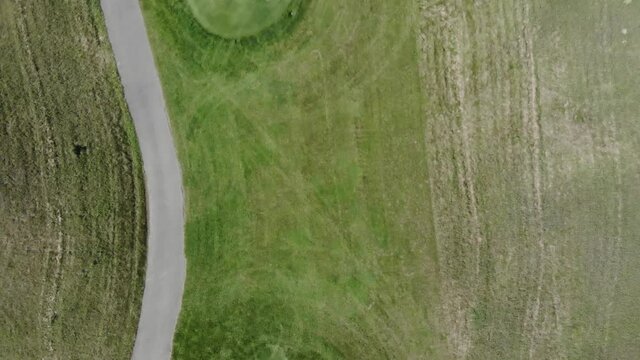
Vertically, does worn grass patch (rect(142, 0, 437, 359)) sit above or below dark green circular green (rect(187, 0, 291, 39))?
below

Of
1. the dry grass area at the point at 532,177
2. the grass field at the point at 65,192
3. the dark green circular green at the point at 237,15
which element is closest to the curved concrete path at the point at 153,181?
the grass field at the point at 65,192

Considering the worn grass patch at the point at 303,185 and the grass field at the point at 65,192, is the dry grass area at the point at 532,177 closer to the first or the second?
the worn grass patch at the point at 303,185

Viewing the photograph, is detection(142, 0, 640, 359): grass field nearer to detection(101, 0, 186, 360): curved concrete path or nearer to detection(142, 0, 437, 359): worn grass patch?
detection(142, 0, 437, 359): worn grass patch

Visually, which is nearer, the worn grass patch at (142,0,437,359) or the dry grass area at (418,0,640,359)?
the dry grass area at (418,0,640,359)

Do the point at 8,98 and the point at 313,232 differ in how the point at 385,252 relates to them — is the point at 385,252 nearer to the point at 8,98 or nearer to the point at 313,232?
the point at 313,232

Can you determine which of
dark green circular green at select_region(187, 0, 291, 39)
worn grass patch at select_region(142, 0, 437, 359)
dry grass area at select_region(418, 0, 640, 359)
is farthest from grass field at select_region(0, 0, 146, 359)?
dry grass area at select_region(418, 0, 640, 359)

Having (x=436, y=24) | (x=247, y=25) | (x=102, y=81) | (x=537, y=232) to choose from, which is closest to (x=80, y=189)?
(x=102, y=81)
